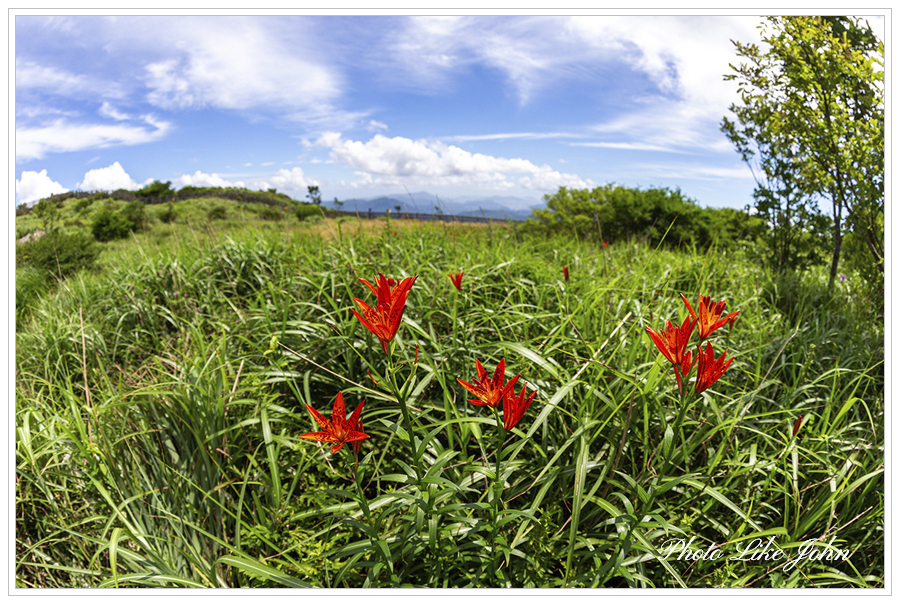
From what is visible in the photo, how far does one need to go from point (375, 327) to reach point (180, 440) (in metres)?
1.54

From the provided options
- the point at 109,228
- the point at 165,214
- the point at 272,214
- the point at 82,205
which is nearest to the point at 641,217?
the point at 272,214

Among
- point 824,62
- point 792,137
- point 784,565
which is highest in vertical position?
point 824,62

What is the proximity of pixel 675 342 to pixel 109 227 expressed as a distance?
507 inches

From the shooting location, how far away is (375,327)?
986 millimetres

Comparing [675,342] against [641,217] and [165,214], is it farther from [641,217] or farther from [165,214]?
[165,214]

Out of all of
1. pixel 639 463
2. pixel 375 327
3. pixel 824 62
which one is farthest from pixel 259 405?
pixel 824 62

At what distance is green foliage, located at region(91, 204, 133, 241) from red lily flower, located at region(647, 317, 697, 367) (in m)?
12.3

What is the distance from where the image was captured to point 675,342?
3.40ft

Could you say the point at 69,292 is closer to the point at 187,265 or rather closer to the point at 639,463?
the point at 187,265

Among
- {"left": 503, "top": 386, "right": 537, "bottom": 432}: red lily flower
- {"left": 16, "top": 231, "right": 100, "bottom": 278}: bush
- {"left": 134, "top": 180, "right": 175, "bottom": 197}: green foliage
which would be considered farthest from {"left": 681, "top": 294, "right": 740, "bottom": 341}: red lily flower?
{"left": 134, "top": 180, "right": 175, "bottom": 197}: green foliage

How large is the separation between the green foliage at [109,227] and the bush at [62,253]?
12.9 feet

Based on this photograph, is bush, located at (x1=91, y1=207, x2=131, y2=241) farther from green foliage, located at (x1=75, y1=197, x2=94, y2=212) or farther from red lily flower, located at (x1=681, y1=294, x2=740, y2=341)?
red lily flower, located at (x1=681, y1=294, x2=740, y2=341)

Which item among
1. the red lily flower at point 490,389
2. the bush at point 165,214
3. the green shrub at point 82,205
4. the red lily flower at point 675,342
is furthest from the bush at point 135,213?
the red lily flower at point 675,342

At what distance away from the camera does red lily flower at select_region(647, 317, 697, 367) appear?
102cm
